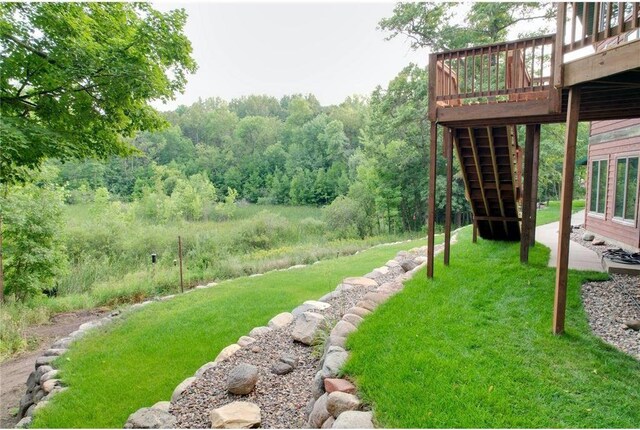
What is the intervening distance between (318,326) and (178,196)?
69.0 feet

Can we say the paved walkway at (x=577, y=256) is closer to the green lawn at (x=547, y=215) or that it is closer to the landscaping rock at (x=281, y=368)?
the green lawn at (x=547, y=215)

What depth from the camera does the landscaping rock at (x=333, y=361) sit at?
10.8ft

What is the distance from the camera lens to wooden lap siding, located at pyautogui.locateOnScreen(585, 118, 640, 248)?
7.38 m

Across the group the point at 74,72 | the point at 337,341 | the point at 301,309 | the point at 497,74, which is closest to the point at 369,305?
the point at 337,341

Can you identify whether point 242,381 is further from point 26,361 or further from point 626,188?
point 626,188

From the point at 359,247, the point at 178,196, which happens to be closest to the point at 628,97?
the point at 359,247

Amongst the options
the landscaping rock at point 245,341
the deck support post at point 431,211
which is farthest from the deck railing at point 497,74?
the landscaping rock at point 245,341

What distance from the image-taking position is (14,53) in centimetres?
493

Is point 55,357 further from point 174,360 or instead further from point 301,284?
point 301,284

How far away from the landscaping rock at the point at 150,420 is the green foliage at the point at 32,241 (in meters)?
7.24

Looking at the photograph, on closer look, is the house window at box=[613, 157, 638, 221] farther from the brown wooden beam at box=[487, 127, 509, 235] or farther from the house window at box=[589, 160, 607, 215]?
the brown wooden beam at box=[487, 127, 509, 235]

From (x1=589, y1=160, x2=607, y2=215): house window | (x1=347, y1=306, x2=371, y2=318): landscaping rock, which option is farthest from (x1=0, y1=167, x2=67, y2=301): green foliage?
(x1=589, y1=160, x2=607, y2=215): house window

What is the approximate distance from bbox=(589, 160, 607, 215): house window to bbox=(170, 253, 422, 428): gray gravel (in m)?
8.10

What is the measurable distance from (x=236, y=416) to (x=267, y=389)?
1.81ft
